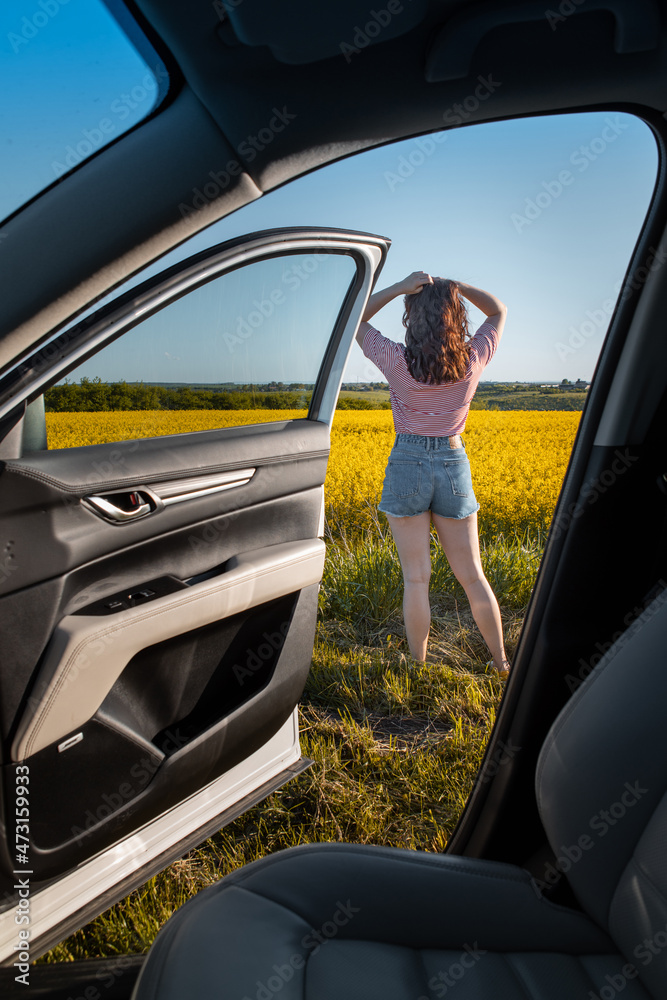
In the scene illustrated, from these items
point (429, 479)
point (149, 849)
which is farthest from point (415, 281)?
point (149, 849)

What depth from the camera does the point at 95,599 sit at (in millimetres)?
1265

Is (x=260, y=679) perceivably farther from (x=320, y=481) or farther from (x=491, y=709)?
(x=491, y=709)

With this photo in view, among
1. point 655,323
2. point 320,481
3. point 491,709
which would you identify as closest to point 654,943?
point 655,323

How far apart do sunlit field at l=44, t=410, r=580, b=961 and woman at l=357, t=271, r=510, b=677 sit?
49 centimetres

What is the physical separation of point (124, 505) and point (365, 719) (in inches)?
57.7

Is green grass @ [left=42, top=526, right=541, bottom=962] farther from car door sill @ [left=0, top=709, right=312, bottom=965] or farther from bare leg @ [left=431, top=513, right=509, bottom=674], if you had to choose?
bare leg @ [left=431, top=513, right=509, bottom=674]

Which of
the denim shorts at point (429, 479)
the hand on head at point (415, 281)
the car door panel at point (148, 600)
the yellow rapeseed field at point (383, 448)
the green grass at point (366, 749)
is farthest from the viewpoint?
the denim shorts at point (429, 479)

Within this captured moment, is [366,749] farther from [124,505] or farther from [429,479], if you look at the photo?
[124,505]

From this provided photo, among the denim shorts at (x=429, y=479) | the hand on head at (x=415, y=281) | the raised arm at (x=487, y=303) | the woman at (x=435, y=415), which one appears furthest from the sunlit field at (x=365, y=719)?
the raised arm at (x=487, y=303)

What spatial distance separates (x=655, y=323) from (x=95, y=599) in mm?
1168

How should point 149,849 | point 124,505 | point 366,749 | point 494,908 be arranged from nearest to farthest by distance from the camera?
1. point 494,908
2. point 124,505
3. point 149,849
4. point 366,749

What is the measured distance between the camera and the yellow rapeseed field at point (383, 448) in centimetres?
138

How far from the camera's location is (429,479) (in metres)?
2.61

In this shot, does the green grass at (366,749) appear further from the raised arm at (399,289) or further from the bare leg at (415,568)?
the raised arm at (399,289)
